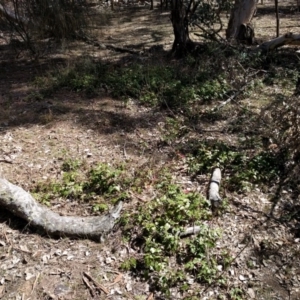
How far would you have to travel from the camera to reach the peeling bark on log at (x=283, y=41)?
26.9 ft

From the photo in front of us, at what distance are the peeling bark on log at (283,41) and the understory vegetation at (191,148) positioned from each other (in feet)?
0.74

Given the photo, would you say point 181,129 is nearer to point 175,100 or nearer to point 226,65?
point 175,100

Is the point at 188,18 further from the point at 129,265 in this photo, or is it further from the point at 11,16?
the point at 129,265

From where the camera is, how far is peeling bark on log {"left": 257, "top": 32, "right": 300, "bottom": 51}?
26.9 feet

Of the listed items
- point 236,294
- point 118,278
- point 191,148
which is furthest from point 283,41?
point 118,278

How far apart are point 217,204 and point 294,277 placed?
42.0 inches

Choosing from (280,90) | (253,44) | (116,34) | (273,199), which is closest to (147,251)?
(273,199)

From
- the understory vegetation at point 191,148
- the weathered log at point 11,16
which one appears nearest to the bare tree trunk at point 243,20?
the understory vegetation at point 191,148

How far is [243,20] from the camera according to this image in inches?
393

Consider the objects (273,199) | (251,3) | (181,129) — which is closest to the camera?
(273,199)

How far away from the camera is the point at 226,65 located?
25.2 feet

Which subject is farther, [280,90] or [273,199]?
[280,90]

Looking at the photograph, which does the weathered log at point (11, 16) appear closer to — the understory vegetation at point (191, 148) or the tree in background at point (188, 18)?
the understory vegetation at point (191, 148)

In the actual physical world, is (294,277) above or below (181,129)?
below
